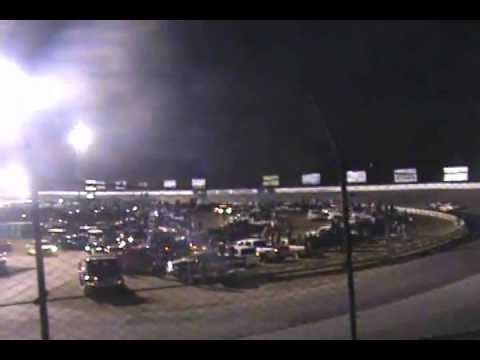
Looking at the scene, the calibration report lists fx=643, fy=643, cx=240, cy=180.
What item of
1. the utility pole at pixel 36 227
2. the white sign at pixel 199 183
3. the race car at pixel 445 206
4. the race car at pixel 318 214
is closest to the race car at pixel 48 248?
the utility pole at pixel 36 227

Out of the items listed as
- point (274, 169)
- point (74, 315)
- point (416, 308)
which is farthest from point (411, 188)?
point (74, 315)

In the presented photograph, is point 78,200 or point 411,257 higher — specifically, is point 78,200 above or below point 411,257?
above

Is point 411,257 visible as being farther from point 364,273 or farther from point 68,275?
point 68,275

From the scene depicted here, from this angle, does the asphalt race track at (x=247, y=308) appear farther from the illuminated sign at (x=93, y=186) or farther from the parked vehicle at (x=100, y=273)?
the illuminated sign at (x=93, y=186)

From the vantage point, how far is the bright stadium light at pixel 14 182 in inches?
152

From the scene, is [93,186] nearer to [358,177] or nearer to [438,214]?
[358,177]

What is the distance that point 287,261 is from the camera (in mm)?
8641

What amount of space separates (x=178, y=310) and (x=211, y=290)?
652 millimetres

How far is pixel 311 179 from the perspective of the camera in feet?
36.0

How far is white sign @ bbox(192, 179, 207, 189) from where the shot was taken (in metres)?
7.30

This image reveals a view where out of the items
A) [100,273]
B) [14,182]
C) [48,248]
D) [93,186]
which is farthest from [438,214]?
[14,182]

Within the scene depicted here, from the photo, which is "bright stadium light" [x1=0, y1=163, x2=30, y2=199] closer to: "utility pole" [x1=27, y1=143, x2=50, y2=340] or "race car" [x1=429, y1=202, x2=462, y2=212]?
"utility pole" [x1=27, y1=143, x2=50, y2=340]
